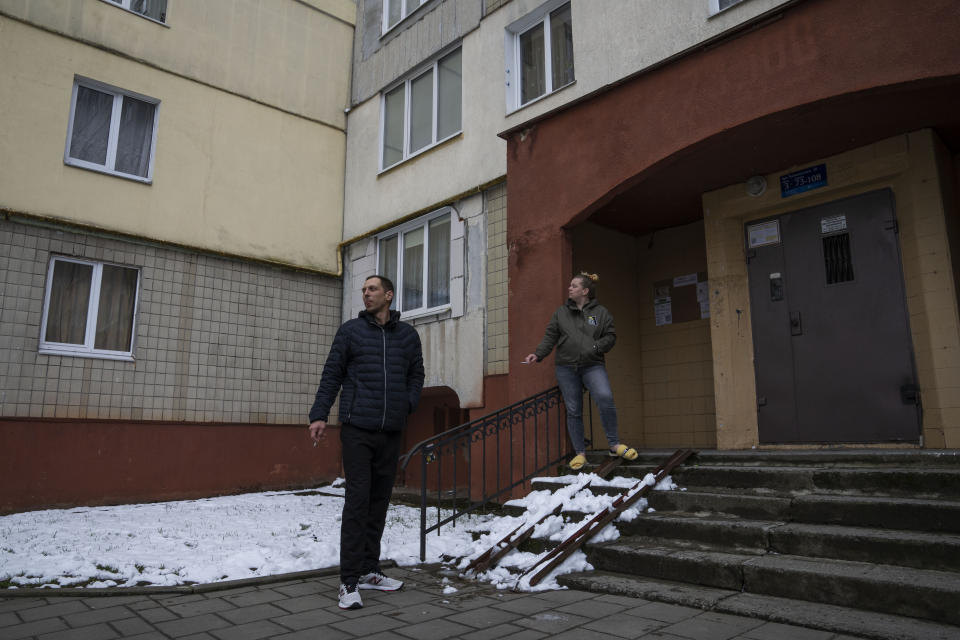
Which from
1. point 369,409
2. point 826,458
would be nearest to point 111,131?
point 369,409

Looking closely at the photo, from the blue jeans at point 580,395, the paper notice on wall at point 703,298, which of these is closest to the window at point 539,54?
the paper notice on wall at point 703,298

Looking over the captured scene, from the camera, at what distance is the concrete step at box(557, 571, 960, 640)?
10.1ft

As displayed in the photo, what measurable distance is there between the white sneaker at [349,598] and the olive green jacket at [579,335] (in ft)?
10.1

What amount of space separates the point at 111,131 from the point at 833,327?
961 cm

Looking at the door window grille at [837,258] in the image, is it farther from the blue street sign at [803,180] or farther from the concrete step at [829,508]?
the concrete step at [829,508]

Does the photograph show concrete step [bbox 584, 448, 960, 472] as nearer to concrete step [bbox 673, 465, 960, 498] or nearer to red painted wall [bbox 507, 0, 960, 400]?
concrete step [bbox 673, 465, 960, 498]

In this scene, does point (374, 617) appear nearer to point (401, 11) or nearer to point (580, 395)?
point (580, 395)

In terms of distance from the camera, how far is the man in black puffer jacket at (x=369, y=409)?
14.1 feet

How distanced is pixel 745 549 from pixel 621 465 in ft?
6.08

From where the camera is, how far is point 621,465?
20.0ft

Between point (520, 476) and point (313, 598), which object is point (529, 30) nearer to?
point (520, 476)

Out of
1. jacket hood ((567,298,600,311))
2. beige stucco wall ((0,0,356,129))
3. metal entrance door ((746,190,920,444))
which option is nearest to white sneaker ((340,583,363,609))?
jacket hood ((567,298,600,311))

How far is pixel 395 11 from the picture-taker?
11.5 metres

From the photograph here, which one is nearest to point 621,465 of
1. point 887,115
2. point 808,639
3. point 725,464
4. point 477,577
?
point 725,464
